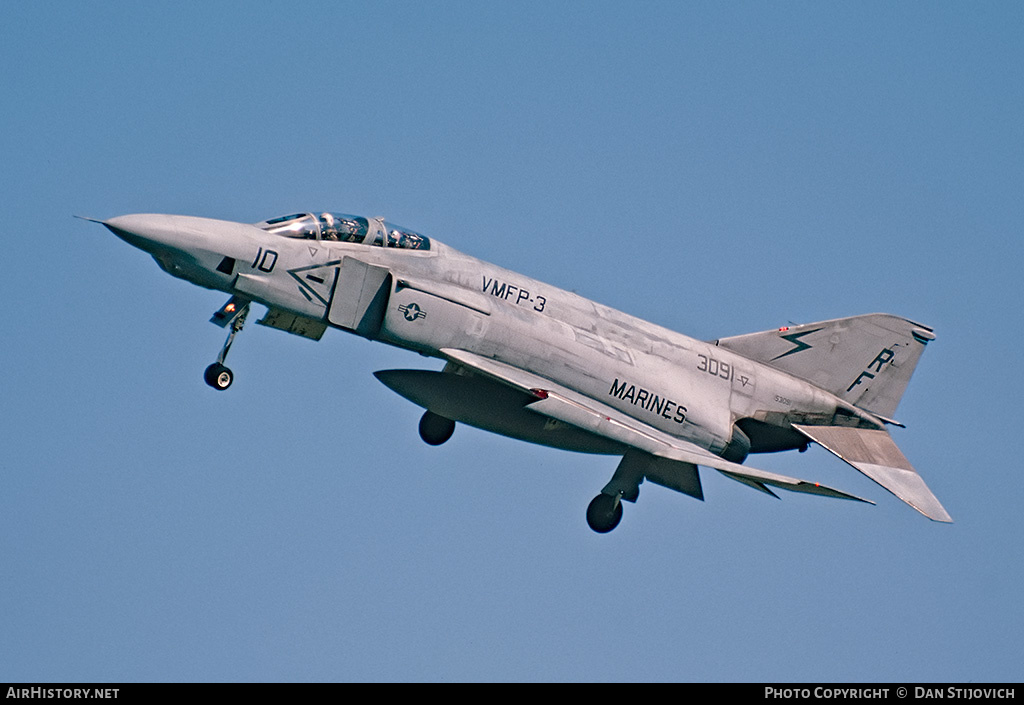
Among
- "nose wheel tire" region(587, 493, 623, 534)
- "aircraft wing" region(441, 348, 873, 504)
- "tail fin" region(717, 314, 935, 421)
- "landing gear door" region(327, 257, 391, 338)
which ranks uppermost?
"tail fin" region(717, 314, 935, 421)

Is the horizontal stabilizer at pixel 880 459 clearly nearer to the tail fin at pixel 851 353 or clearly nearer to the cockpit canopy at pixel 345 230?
the tail fin at pixel 851 353

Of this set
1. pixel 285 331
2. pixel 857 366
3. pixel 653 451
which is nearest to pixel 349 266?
pixel 285 331

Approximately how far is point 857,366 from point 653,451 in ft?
17.5

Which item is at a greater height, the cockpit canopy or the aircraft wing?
the cockpit canopy

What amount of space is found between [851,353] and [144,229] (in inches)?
491

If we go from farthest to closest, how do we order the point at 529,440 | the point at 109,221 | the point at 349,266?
the point at 529,440
the point at 349,266
the point at 109,221

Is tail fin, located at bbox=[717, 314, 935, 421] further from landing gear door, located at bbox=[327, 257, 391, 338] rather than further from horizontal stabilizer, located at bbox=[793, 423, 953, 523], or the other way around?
landing gear door, located at bbox=[327, 257, 391, 338]

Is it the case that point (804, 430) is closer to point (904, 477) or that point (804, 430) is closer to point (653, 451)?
point (904, 477)

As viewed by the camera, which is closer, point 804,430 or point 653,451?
point 653,451

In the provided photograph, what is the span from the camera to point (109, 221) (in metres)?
18.5

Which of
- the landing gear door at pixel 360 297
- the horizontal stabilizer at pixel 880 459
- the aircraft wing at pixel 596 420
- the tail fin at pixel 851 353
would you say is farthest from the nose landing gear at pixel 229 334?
the horizontal stabilizer at pixel 880 459

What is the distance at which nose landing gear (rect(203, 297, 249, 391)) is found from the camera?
19.4 metres

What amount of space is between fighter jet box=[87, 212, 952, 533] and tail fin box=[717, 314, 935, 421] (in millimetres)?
25

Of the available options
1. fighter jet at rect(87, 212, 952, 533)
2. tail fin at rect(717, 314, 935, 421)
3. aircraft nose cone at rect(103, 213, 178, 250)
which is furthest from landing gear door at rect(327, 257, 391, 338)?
tail fin at rect(717, 314, 935, 421)
